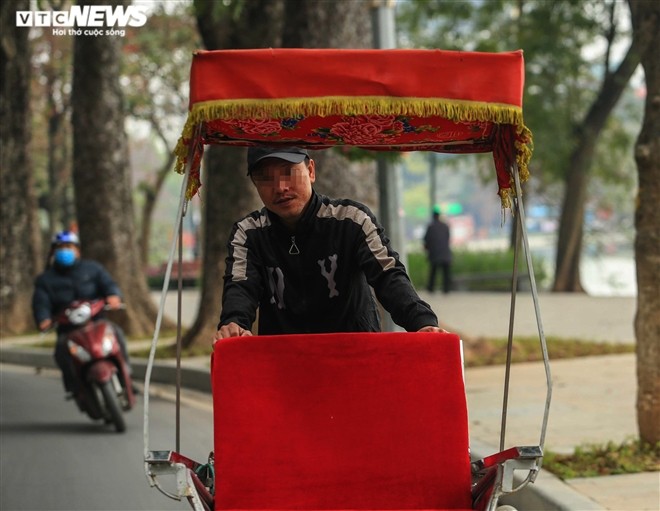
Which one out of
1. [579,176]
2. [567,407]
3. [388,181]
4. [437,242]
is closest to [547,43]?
[579,176]

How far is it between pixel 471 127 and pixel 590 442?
3.68 meters

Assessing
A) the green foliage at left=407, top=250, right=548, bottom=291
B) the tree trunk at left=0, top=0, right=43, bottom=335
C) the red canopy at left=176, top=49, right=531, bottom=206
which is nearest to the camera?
the red canopy at left=176, top=49, right=531, bottom=206

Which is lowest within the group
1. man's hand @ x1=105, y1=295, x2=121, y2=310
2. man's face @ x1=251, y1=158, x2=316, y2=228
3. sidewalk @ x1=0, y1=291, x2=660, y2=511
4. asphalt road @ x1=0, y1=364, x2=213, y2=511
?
asphalt road @ x1=0, y1=364, x2=213, y2=511

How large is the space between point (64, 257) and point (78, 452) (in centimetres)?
180

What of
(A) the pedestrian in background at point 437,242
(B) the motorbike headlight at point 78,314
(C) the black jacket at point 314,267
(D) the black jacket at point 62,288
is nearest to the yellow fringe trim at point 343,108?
(C) the black jacket at point 314,267

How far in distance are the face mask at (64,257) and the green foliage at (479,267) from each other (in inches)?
856

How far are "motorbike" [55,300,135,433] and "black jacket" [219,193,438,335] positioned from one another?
16.3 ft

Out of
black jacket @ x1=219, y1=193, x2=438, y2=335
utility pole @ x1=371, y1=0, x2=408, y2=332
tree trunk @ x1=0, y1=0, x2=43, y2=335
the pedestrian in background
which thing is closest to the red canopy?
black jacket @ x1=219, y1=193, x2=438, y2=335

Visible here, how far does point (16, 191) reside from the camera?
818 inches

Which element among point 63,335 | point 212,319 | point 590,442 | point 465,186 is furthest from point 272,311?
point 465,186

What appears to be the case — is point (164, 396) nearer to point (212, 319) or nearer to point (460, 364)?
point (212, 319)

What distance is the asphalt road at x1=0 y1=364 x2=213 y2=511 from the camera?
706 cm

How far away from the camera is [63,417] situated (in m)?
10.7

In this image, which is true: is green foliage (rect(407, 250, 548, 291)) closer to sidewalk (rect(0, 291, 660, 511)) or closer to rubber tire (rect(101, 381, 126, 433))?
sidewalk (rect(0, 291, 660, 511))
